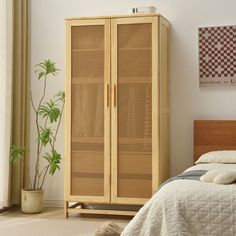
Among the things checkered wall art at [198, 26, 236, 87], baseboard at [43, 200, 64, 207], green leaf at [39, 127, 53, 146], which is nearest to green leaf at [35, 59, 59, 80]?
green leaf at [39, 127, 53, 146]

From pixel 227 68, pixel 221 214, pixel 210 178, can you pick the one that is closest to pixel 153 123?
pixel 227 68

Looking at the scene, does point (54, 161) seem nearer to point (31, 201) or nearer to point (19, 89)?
point (31, 201)

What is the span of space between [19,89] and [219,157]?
6.81 ft

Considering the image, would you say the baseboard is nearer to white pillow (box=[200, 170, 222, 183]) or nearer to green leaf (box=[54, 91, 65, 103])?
green leaf (box=[54, 91, 65, 103])

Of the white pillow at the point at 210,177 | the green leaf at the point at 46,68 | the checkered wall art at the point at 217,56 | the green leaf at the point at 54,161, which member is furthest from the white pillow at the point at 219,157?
the green leaf at the point at 46,68

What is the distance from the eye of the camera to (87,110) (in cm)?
470

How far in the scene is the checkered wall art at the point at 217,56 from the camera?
15.6 feet

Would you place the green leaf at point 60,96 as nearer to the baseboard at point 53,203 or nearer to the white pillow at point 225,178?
the baseboard at point 53,203

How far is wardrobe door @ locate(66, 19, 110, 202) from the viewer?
15.2ft

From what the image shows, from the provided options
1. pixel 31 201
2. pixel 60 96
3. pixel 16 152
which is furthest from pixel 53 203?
pixel 60 96

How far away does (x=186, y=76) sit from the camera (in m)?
4.89

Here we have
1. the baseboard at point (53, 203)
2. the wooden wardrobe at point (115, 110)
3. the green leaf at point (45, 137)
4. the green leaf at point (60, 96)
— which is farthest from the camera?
the baseboard at point (53, 203)

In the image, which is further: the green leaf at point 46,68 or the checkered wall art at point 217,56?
the green leaf at point 46,68

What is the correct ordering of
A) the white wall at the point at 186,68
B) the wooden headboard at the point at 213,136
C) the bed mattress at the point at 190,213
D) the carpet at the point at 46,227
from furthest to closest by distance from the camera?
the white wall at the point at 186,68 < the wooden headboard at the point at 213,136 < the carpet at the point at 46,227 < the bed mattress at the point at 190,213
